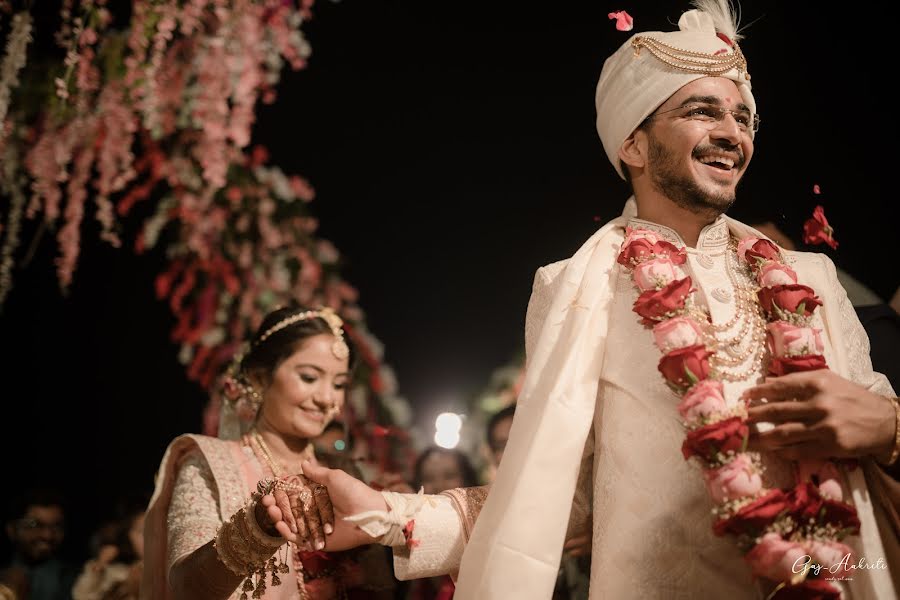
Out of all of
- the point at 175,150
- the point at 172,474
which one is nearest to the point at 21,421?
the point at 175,150

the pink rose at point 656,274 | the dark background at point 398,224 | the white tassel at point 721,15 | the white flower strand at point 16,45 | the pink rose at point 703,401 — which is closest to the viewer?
the pink rose at point 703,401

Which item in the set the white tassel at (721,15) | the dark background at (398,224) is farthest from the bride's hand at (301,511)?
the dark background at (398,224)

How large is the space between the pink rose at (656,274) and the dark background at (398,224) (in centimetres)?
289

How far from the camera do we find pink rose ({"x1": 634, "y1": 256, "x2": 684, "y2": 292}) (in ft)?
6.07

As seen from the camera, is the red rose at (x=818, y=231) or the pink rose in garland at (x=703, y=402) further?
the red rose at (x=818, y=231)

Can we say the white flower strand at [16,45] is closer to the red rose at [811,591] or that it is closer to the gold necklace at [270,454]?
the gold necklace at [270,454]

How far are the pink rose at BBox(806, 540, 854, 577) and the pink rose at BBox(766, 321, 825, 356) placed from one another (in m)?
0.40

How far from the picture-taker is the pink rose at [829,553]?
1.53 metres

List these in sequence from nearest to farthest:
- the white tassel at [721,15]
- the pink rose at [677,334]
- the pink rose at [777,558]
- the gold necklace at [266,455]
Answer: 1. the pink rose at [777,558]
2. the pink rose at [677,334]
3. the white tassel at [721,15]
4. the gold necklace at [266,455]

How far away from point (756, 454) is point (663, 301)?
38cm

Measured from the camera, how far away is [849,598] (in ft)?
5.37

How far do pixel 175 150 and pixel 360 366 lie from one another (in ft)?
7.68

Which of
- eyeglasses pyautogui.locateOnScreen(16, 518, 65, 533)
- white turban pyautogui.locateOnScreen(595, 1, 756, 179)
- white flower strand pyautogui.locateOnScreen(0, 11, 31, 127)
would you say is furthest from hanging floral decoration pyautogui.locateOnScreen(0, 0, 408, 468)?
white turban pyautogui.locateOnScreen(595, 1, 756, 179)

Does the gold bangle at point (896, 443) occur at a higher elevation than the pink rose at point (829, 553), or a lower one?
higher
